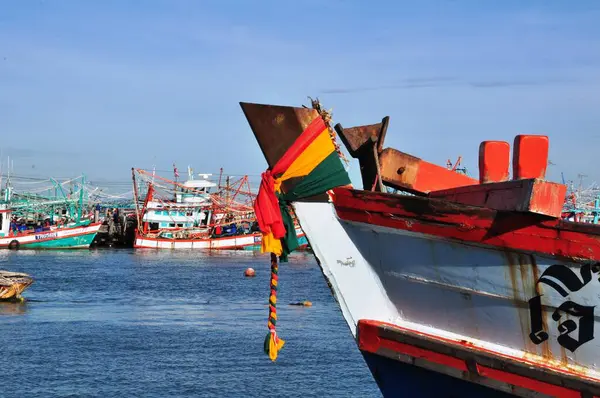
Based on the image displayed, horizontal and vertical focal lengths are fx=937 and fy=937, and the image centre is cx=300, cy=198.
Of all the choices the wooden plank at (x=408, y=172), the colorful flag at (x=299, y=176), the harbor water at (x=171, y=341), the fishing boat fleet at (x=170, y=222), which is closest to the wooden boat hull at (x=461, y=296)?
the colorful flag at (x=299, y=176)

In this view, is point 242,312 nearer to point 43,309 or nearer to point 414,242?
point 43,309

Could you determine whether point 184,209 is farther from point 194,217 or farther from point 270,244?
point 270,244

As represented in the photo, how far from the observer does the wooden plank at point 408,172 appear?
25.6ft

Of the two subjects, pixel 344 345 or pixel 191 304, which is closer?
pixel 344 345

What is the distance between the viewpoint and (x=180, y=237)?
74.6 metres

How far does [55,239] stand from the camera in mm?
70875

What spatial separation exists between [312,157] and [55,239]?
66481 millimetres

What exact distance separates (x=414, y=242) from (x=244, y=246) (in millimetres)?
68185

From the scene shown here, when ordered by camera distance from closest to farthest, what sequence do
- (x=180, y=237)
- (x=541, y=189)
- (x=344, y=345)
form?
(x=541, y=189) < (x=344, y=345) < (x=180, y=237)

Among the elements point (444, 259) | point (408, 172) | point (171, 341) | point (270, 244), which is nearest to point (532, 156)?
point (444, 259)

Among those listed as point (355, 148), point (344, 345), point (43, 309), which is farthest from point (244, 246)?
point (355, 148)

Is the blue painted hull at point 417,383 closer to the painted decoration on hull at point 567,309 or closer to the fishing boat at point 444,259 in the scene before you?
the fishing boat at point 444,259

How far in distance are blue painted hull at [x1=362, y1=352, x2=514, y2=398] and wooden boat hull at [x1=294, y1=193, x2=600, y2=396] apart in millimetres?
32

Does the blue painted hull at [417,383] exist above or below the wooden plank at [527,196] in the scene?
below
